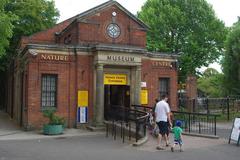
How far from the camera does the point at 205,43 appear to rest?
47.4m

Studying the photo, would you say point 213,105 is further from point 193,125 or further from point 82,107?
point 82,107

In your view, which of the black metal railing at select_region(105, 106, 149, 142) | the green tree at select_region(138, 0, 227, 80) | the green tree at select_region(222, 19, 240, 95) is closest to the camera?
the black metal railing at select_region(105, 106, 149, 142)

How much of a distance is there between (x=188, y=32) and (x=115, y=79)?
79.8ft

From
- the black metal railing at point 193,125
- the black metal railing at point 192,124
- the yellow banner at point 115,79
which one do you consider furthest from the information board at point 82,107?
the black metal railing at point 193,125

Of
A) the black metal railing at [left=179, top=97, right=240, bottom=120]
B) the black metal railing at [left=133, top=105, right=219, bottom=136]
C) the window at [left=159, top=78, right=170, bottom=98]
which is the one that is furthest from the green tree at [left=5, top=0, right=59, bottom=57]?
the black metal railing at [left=133, top=105, right=219, bottom=136]

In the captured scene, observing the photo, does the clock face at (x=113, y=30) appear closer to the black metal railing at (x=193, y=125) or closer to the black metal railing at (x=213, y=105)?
the black metal railing at (x=193, y=125)

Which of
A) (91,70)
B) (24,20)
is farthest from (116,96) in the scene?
(24,20)

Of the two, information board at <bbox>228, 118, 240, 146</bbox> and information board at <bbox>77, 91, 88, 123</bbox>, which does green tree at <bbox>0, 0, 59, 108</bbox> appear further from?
information board at <bbox>228, 118, 240, 146</bbox>

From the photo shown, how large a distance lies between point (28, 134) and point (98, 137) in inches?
161

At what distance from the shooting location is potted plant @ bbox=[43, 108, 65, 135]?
21.7m

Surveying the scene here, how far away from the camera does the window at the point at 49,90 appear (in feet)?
77.5

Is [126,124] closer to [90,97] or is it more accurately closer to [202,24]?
[90,97]

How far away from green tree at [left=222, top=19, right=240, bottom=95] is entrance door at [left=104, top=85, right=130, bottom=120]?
15493 millimetres

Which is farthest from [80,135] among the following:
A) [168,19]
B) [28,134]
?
[168,19]
